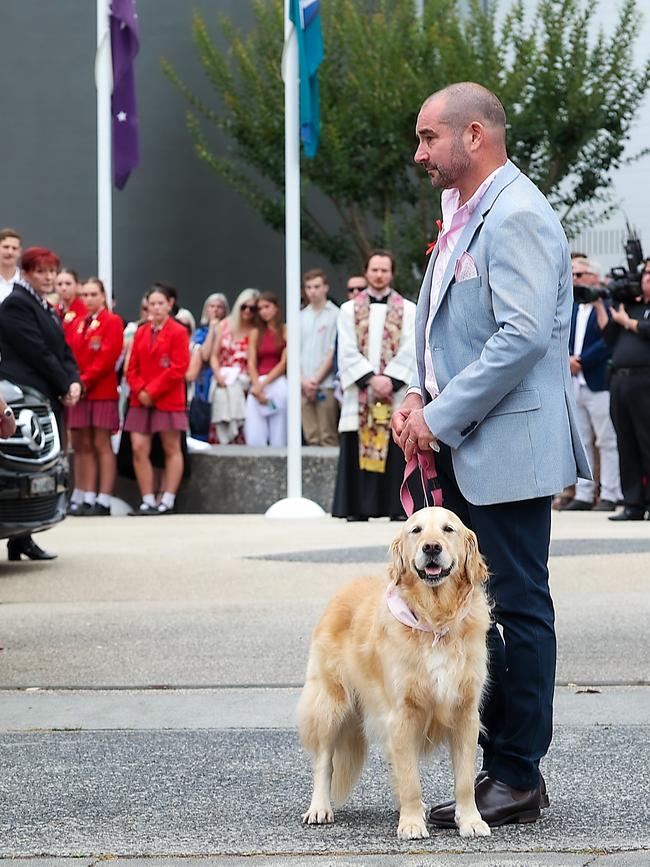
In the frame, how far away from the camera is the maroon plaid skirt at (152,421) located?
15.9 m

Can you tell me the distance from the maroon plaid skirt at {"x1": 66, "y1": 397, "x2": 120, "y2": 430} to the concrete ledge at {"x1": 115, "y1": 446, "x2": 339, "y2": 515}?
828 mm

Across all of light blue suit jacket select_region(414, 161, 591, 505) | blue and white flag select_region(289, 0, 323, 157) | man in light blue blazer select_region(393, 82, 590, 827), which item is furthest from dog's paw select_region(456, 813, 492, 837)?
blue and white flag select_region(289, 0, 323, 157)

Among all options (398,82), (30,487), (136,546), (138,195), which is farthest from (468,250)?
(138,195)

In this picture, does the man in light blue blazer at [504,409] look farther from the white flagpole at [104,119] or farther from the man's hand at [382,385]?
the white flagpole at [104,119]

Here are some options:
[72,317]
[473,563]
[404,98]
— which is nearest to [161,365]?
[72,317]

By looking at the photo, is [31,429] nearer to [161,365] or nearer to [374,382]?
[374,382]

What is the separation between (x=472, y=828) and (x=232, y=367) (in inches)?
527

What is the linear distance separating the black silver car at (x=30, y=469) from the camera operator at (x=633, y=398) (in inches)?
203

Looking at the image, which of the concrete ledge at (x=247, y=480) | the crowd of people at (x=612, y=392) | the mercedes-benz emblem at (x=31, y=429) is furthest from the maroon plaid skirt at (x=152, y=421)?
the mercedes-benz emblem at (x=31, y=429)

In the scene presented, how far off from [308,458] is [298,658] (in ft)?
27.2

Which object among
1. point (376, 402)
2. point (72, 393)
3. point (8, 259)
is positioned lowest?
Answer: point (376, 402)

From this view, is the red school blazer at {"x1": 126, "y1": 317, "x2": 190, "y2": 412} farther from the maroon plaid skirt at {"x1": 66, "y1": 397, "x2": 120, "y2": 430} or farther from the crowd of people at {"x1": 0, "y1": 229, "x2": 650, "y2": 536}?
the maroon plaid skirt at {"x1": 66, "y1": 397, "x2": 120, "y2": 430}

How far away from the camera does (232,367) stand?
17.9 m

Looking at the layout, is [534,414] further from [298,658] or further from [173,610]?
[173,610]
